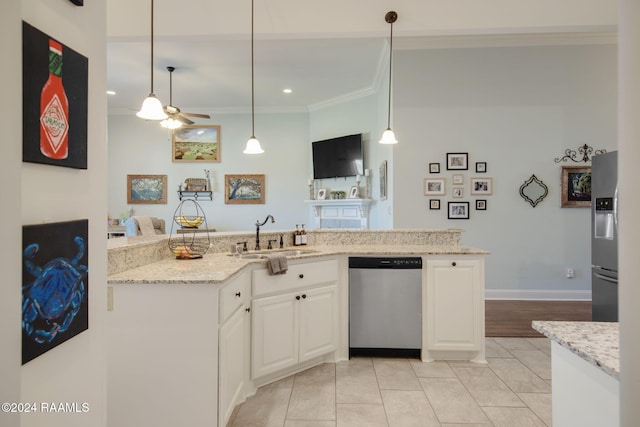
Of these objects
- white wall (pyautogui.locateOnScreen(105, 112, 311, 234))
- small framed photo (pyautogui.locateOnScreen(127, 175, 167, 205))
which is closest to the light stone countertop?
white wall (pyautogui.locateOnScreen(105, 112, 311, 234))

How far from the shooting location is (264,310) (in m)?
2.54

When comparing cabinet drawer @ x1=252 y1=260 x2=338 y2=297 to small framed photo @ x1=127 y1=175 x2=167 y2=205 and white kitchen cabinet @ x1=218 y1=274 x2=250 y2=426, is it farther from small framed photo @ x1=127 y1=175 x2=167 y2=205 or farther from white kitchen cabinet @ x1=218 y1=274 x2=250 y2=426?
small framed photo @ x1=127 y1=175 x2=167 y2=205

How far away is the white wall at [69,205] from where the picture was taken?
0.89 m

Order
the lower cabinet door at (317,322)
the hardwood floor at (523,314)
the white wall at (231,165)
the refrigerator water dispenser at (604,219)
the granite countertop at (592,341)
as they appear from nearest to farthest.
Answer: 1. the granite countertop at (592,341)
2. the lower cabinet door at (317,322)
3. the refrigerator water dispenser at (604,219)
4. the hardwood floor at (523,314)
5. the white wall at (231,165)

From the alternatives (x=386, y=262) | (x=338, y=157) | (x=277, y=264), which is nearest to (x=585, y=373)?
(x=277, y=264)

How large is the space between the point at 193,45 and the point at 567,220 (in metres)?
5.55

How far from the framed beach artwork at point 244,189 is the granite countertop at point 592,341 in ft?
Result: 22.6

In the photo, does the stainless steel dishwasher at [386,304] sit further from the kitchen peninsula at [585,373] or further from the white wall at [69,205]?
the white wall at [69,205]

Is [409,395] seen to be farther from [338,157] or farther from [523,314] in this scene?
[338,157]

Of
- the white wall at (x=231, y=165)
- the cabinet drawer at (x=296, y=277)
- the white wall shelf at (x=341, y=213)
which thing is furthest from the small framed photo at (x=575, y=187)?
the white wall at (x=231, y=165)

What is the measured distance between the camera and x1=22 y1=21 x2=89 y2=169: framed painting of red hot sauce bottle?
92 cm

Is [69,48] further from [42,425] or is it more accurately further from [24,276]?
[42,425]

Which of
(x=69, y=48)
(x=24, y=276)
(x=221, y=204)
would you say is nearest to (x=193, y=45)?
(x=221, y=204)

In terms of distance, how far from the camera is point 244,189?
306 inches
